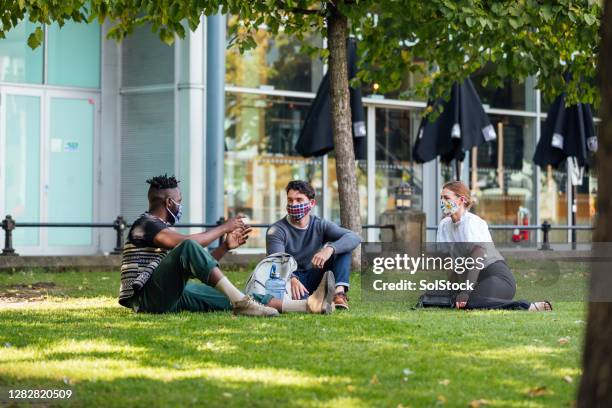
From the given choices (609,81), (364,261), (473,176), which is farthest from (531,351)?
(473,176)

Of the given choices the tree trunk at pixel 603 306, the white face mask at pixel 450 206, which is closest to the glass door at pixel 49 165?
the white face mask at pixel 450 206

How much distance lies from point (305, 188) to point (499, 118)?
1463 centimetres

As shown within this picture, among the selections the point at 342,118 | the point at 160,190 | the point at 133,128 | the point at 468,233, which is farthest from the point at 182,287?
the point at 133,128

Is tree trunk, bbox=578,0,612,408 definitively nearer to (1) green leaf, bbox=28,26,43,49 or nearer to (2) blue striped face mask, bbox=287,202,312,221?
(2) blue striped face mask, bbox=287,202,312,221

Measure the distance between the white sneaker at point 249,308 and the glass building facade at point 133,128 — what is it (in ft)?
30.4

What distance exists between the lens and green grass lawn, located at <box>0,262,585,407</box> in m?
5.58

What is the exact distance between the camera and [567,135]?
20344 millimetres

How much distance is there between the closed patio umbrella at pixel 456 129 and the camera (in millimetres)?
18453

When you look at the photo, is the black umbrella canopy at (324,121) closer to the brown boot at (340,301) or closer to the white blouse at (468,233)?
the white blouse at (468,233)

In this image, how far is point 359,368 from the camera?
6.39 m

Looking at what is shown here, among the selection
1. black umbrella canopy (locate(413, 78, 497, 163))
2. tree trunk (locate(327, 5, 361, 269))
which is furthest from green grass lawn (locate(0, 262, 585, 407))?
black umbrella canopy (locate(413, 78, 497, 163))

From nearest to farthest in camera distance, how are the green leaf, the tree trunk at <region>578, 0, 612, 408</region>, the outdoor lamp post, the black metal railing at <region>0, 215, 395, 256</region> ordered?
the tree trunk at <region>578, 0, 612, 408</region>
the green leaf
the black metal railing at <region>0, 215, 395, 256</region>
the outdoor lamp post

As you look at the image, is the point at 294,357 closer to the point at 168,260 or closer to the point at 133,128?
the point at 168,260

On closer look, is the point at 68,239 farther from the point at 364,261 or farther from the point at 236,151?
the point at 364,261
